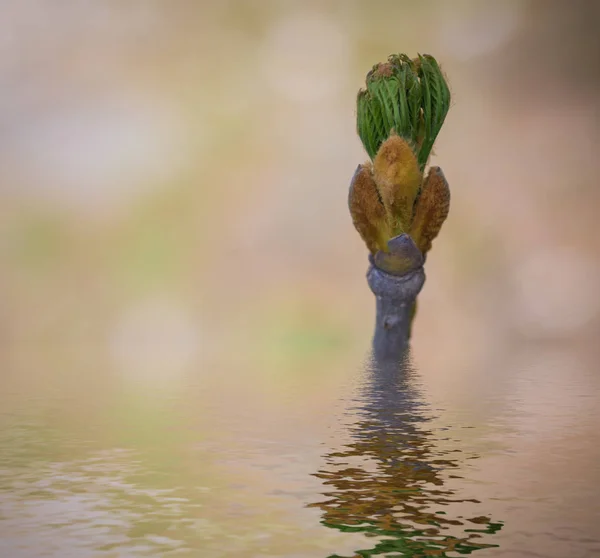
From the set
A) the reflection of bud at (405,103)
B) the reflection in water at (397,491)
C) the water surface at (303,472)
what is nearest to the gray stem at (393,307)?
the reflection of bud at (405,103)

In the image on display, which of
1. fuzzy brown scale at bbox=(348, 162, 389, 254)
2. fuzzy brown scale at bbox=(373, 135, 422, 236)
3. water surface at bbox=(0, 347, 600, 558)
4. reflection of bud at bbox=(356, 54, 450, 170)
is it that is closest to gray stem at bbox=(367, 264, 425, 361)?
fuzzy brown scale at bbox=(348, 162, 389, 254)

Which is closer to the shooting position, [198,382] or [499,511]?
[499,511]

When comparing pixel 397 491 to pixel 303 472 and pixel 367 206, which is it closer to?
pixel 303 472

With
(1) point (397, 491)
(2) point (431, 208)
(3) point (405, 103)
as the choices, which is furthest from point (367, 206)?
(1) point (397, 491)

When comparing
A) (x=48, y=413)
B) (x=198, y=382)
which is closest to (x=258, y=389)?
(x=198, y=382)

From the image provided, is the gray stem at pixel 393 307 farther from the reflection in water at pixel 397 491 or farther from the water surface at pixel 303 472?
the reflection in water at pixel 397 491

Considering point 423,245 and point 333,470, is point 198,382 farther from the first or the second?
point 333,470
